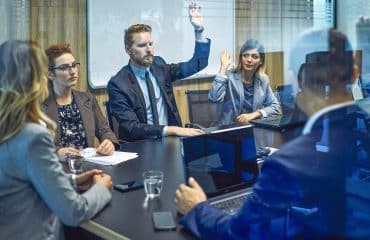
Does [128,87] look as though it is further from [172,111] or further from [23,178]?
[23,178]

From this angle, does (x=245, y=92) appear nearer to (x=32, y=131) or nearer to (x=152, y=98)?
(x=152, y=98)

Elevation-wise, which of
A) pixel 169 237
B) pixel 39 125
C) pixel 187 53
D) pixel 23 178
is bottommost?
pixel 169 237

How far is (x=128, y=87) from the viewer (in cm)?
277

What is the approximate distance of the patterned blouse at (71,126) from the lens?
243 cm

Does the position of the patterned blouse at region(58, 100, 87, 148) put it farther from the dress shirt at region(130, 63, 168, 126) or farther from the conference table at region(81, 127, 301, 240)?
the dress shirt at region(130, 63, 168, 126)

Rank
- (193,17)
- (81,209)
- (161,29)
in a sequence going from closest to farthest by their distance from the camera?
(81,209), (161,29), (193,17)

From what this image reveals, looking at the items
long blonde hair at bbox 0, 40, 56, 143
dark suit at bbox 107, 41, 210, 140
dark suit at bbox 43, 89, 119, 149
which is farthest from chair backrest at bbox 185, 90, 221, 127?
long blonde hair at bbox 0, 40, 56, 143

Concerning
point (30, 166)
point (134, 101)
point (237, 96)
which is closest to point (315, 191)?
point (30, 166)

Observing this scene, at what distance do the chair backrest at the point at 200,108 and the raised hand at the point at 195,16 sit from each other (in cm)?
60

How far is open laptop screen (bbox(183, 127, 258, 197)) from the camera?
1.48 metres

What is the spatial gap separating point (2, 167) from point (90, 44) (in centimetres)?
207

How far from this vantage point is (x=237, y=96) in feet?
10.2

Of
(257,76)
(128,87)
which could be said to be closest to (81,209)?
(128,87)

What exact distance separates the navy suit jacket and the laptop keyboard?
11.0 inches
